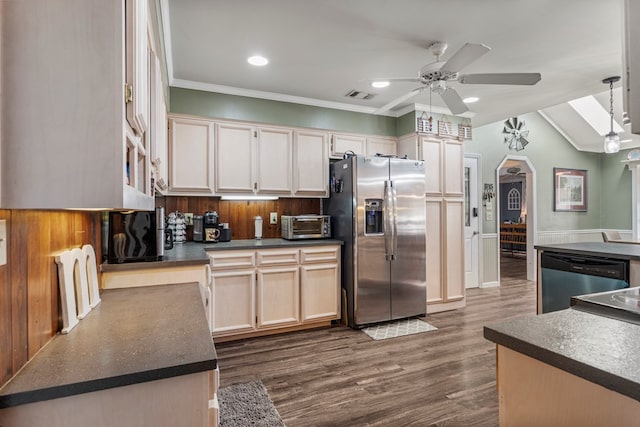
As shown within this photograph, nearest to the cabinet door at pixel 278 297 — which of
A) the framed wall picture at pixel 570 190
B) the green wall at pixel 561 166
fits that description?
the green wall at pixel 561 166

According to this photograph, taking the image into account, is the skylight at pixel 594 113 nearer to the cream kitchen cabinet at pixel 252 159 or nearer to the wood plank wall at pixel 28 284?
the cream kitchen cabinet at pixel 252 159

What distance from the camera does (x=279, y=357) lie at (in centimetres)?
294

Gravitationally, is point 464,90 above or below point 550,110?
below

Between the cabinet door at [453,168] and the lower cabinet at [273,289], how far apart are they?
69.1 inches

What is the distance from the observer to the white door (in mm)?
5559

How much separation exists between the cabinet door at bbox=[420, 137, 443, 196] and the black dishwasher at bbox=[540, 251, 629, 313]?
1573mm

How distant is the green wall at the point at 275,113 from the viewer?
3531mm

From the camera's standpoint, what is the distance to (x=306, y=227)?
12.5ft

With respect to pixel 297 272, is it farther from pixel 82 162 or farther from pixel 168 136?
pixel 82 162

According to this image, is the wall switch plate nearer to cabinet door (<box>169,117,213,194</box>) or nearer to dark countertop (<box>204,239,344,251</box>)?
dark countertop (<box>204,239,344,251</box>)

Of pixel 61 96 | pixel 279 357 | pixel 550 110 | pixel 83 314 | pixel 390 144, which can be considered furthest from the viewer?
pixel 550 110

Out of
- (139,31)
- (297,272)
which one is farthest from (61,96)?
(297,272)

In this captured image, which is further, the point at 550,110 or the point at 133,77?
the point at 550,110

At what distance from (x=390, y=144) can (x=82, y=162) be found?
4064 mm
